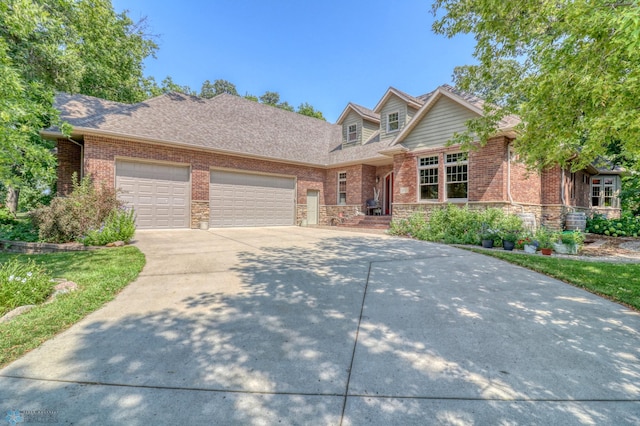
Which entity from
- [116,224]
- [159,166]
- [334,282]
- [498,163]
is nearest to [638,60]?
[334,282]

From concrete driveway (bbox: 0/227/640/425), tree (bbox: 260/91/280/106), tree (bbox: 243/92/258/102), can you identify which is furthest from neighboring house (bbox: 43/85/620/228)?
tree (bbox: 260/91/280/106)

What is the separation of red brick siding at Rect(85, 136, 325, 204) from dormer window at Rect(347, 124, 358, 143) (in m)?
2.66

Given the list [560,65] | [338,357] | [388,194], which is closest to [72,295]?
[338,357]

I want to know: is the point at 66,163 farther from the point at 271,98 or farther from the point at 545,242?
the point at 271,98

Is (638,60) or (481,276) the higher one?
(638,60)

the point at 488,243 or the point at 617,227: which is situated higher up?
the point at 617,227

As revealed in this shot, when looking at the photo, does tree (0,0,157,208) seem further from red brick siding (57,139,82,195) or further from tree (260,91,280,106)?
tree (260,91,280,106)

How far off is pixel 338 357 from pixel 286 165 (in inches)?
569

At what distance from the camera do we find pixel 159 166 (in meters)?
12.9

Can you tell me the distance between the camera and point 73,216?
8.57 metres

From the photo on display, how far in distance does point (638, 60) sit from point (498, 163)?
820 centimetres

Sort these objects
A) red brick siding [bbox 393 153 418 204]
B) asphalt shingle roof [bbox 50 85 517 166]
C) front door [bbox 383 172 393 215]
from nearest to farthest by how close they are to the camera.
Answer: asphalt shingle roof [bbox 50 85 517 166] → red brick siding [bbox 393 153 418 204] → front door [bbox 383 172 393 215]

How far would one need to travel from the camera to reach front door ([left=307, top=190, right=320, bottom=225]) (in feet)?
58.7

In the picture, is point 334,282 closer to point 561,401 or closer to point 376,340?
point 376,340
